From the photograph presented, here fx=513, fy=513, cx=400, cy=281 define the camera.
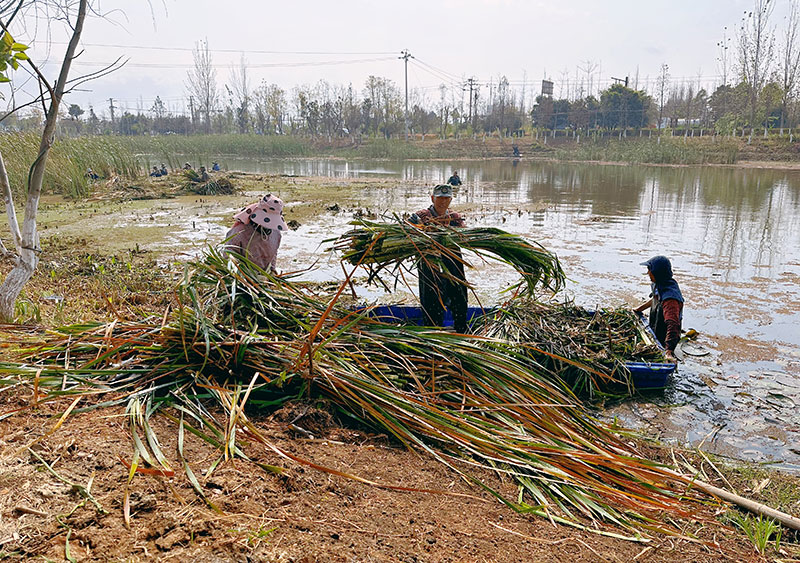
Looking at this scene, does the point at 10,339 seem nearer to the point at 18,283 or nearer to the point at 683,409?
the point at 18,283

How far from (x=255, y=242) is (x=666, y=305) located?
3440mm

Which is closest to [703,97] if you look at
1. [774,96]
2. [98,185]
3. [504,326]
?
[774,96]

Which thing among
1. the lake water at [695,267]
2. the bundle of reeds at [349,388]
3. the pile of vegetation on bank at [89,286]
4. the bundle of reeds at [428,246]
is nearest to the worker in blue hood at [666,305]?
the lake water at [695,267]

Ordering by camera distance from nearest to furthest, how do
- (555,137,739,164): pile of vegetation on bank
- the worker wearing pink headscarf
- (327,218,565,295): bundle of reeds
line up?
(327,218,565,295): bundle of reeds
the worker wearing pink headscarf
(555,137,739,164): pile of vegetation on bank

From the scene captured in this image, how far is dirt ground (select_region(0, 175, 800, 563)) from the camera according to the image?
1407mm

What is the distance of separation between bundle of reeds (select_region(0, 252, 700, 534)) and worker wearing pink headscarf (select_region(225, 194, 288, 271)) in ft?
3.31

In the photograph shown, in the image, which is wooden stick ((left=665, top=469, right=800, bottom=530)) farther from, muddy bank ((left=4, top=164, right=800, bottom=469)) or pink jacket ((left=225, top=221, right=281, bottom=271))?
pink jacket ((left=225, top=221, right=281, bottom=271))

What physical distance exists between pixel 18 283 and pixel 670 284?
5.07m

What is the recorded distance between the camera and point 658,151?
28875 millimetres

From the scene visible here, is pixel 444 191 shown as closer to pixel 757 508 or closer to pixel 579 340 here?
pixel 579 340

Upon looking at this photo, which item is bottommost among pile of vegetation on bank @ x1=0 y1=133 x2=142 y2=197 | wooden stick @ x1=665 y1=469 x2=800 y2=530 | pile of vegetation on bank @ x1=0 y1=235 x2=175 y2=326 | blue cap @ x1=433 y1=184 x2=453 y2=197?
wooden stick @ x1=665 y1=469 x2=800 y2=530

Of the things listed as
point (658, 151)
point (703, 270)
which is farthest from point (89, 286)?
point (658, 151)

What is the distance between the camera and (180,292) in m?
2.59

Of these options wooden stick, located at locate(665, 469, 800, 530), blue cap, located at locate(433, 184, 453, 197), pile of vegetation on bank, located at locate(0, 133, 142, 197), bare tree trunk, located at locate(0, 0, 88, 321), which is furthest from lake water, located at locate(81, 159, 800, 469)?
pile of vegetation on bank, located at locate(0, 133, 142, 197)
